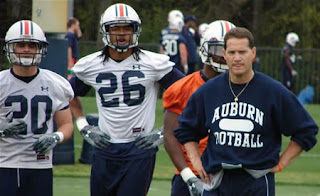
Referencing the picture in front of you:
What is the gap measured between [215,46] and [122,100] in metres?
1.01

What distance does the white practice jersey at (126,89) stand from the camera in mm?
7445

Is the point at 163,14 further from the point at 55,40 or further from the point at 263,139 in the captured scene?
the point at 263,139

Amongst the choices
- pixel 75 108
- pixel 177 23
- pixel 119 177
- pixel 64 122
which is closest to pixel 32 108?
pixel 64 122

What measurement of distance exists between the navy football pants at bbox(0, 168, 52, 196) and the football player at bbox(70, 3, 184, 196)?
18.4 inches

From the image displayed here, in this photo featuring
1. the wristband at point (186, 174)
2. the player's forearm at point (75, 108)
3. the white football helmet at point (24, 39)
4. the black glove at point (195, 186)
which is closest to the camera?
the black glove at point (195, 186)

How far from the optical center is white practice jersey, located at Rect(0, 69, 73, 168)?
7113 mm

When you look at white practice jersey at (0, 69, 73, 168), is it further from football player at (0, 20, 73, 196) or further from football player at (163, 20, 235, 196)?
football player at (163, 20, 235, 196)

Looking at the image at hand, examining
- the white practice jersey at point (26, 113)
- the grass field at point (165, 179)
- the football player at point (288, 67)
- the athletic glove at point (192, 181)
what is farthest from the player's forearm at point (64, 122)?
the football player at point (288, 67)

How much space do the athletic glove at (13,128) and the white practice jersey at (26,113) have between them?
5cm

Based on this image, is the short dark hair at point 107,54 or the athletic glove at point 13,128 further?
the short dark hair at point 107,54

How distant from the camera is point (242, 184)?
5.88 m

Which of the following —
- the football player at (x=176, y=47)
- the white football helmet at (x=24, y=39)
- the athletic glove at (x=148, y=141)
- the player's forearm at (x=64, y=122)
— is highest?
the white football helmet at (x=24, y=39)

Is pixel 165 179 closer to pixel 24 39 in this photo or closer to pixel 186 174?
pixel 24 39

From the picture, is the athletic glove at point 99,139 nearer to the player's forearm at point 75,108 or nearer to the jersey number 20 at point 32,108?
the jersey number 20 at point 32,108
